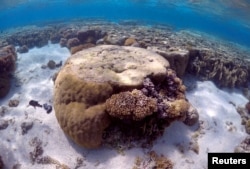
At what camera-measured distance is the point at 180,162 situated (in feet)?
22.4

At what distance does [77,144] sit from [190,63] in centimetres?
628

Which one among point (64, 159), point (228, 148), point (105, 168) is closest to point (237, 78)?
point (228, 148)

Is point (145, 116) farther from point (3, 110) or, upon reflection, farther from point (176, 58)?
point (3, 110)

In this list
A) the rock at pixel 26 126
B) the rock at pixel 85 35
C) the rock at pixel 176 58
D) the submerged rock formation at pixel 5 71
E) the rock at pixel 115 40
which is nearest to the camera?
the rock at pixel 26 126

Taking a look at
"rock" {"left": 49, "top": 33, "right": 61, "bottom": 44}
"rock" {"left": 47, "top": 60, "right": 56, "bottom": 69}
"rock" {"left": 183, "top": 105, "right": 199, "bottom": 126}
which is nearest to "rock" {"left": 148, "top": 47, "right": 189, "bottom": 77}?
"rock" {"left": 183, "top": 105, "right": 199, "bottom": 126}

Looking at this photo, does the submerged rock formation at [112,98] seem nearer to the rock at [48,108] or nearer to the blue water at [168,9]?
the rock at [48,108]

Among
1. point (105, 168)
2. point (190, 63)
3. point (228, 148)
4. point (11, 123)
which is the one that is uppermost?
point (190, 63)

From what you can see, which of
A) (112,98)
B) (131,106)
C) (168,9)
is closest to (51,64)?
(112,98)

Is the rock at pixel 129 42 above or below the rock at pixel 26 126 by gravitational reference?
above

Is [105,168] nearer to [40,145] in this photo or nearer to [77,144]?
[77,144]

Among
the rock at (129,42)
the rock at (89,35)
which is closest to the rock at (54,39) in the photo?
the rock at (89,35)

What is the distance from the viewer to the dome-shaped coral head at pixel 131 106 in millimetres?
6086

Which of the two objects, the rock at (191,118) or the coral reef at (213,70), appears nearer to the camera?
the rock at (191,118)

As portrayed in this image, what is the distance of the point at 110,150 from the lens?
22.2 ft
